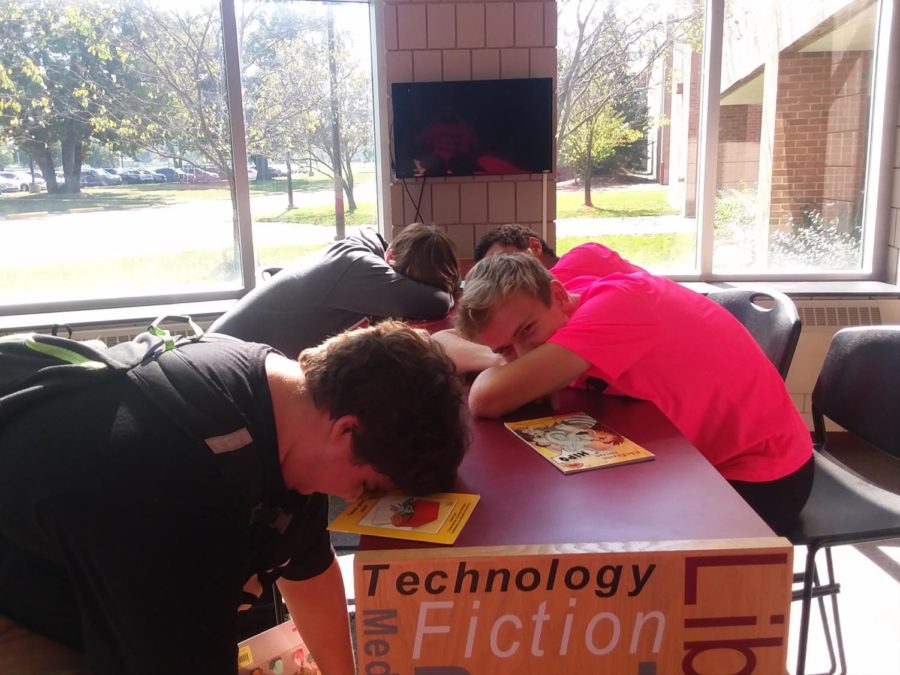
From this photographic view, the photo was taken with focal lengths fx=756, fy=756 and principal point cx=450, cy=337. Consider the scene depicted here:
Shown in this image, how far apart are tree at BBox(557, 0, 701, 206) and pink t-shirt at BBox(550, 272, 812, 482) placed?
8.46 ft

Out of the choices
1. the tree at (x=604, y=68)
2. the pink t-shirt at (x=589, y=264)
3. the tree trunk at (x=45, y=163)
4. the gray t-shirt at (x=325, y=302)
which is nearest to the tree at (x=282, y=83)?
the tree trunk at (x=45, y=163)

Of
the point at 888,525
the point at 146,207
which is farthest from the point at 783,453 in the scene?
the point at 146,207

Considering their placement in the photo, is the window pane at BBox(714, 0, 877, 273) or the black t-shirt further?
the window pane at BBox(714, 0, 877, 273)

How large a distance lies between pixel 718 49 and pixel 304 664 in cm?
357

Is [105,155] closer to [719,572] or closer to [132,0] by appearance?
[132,0]

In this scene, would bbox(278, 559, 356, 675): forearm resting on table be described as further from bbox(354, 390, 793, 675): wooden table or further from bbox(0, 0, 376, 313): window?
bbox(0, 0, 376, 313): window

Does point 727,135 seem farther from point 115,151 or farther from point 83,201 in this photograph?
point 83,201

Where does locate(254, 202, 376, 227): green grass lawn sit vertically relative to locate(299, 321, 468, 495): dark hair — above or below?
above

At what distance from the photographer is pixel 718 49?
3.80 metres

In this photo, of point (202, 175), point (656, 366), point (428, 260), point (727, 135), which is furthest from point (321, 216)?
point (656, 366)

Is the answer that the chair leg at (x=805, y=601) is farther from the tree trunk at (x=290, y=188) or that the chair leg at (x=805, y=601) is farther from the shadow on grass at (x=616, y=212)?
the tree trunk at (x=290, y=188)

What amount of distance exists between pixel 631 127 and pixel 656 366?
2.74 meters

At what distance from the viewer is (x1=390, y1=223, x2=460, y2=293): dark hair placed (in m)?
2.62

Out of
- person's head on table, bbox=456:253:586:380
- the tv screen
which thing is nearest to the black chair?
person's head on table, bbox=456:253:586:380
